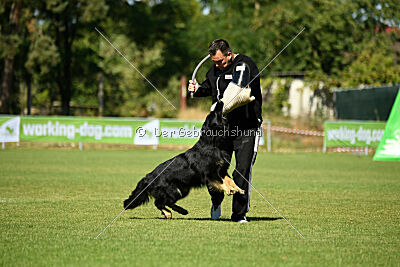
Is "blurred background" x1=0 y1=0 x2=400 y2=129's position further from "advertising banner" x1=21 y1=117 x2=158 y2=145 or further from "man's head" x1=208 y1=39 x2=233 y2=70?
"man's head" x1=208 y1=39 x2=233 y2=70

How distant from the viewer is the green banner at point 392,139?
53.5 feet

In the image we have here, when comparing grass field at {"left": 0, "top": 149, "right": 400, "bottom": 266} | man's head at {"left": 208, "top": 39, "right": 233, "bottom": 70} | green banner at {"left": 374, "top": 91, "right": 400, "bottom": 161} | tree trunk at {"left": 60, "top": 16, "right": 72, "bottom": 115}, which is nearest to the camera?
grass field at {"left": 0, "top": 149, "right": 400, "bottom": 266}

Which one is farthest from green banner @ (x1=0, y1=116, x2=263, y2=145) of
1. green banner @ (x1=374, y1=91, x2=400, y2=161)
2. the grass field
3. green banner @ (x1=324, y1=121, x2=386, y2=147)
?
the grass field

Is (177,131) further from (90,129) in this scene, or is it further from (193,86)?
(193,86)

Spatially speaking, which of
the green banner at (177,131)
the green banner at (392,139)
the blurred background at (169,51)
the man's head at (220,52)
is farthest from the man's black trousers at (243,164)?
the blurred background at (169,51)

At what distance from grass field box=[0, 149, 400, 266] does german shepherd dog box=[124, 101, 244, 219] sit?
369mm

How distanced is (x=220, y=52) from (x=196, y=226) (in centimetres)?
210

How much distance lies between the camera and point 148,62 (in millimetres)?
41344

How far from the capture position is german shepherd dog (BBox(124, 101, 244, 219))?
6793 millimetres

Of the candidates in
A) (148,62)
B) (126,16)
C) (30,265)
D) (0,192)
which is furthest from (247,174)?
(148,62)

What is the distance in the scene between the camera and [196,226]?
6.56m

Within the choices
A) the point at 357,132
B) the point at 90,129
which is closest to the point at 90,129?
the point at 90,129

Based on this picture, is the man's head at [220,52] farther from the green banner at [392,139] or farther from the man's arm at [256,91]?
the green banner at [392,139]

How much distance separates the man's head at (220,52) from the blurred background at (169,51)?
71.7ft
